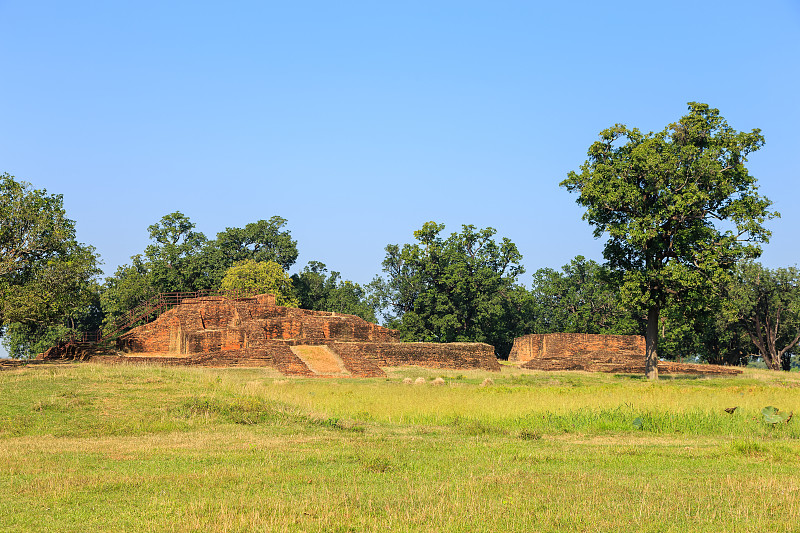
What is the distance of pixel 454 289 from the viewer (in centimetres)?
4828

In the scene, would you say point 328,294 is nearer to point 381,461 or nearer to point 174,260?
point 174,260

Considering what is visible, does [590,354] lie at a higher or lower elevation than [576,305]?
lower

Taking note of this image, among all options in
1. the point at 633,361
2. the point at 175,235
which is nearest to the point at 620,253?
the point at 633,361

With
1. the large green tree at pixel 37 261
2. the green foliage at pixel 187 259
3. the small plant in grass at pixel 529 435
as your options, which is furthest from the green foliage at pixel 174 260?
the small plant in grass at pixel 529 435

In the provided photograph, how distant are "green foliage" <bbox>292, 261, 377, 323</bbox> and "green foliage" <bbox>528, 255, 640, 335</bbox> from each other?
45.7 ft

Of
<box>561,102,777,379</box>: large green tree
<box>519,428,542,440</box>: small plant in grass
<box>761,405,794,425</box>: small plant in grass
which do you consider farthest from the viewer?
<box>561,102,777,379</box>: large green tree

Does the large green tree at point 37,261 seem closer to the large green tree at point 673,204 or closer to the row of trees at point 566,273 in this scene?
the row of trees at point 566,273

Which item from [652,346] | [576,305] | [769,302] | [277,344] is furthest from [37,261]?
[769,302]

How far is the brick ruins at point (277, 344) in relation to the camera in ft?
92.7

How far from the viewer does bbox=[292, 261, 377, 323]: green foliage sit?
6147 cm

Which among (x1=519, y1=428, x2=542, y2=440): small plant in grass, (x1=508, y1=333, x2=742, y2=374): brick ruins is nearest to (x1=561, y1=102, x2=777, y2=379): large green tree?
(x1=508, y1=333, x2=742, y2=374): brick ruins

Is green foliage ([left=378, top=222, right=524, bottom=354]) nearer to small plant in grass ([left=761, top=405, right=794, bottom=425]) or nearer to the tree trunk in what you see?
the tree trunk

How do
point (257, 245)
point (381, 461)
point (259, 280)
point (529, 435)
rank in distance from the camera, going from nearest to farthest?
point (381, 461) → point (529, 435) → point (259, 280) → point (257, 245)

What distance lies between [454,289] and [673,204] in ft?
71.6
